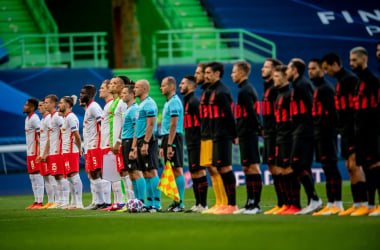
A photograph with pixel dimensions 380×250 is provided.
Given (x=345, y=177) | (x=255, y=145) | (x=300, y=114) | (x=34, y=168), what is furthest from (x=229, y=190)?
(x=345, y=177)

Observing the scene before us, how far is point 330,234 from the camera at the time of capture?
890 cm

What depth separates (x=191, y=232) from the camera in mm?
9734

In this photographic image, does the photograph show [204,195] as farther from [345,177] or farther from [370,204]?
[345,177]

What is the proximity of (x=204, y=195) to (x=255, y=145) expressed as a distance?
1654mm

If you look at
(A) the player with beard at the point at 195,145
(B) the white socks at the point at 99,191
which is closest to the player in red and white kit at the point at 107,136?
(B) the white socks at the point at 99,191

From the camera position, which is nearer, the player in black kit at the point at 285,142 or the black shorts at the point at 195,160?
the player in black kit at the point at 285,142

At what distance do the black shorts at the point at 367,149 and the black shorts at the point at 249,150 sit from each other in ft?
5.33

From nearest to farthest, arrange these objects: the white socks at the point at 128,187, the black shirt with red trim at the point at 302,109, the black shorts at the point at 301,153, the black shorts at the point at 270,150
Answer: the black shorts at the point at 301,153, the black shirt with red trim at the point at 302,109, the black shorts at the point at 270,150, the white socks at the point at 128,187

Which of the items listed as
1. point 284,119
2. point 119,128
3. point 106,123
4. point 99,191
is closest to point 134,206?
point 119,128

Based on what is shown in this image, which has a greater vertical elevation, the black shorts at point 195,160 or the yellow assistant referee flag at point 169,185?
the black shorts at point 195,160

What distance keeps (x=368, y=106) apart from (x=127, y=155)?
4.74m

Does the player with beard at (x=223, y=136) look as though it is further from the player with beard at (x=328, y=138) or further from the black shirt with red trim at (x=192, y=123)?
the player with beard at (x=328, y=138)

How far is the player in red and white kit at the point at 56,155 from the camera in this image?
56.1ft

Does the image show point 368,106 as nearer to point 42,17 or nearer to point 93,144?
point 93,144
